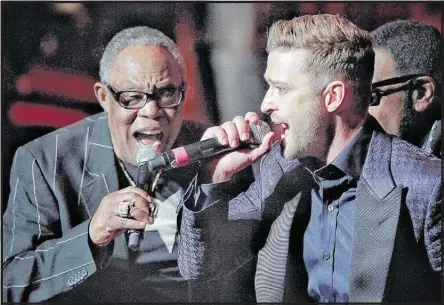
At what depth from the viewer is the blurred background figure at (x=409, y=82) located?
3943mm

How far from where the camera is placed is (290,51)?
3920 mm

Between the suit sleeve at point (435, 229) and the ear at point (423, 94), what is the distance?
362mm

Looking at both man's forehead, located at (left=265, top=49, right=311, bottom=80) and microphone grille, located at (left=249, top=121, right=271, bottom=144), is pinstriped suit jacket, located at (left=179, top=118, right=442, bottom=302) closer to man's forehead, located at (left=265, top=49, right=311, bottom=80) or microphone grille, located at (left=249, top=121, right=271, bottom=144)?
microphone grille, located at (left=249, top=121, right=271, bottom=144)

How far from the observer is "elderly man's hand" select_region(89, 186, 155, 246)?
156 inches

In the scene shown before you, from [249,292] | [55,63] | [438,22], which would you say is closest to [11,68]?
[55,63]

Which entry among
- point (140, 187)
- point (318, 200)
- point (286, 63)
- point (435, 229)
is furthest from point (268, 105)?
point (435, 229)

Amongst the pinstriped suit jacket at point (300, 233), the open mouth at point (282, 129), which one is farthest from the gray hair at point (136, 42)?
the pinstriped suit jacket at point (300, 233)

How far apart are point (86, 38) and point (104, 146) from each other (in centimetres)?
53

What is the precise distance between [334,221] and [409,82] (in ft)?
2.48

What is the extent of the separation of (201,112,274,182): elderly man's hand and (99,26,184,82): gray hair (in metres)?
0.36

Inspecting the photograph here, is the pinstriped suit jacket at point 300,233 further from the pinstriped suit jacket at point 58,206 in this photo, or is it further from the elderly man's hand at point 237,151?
the pinstriped suit jacket at point 58,206

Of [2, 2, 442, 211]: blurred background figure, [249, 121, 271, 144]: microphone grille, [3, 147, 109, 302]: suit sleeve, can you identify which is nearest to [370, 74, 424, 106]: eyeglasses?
[2, 2, 442, 211]: blurred background figure

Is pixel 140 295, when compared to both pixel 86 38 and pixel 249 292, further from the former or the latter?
pixel 86 38

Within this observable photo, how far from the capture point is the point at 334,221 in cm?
393
